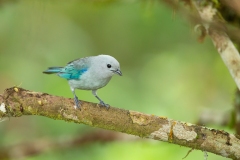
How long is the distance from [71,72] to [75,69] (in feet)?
0.14

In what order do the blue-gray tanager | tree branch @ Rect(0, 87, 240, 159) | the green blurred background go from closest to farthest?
tree branch @ Rect(0, 87, 240, 159) < the blue-gray tanager < the green blurred background

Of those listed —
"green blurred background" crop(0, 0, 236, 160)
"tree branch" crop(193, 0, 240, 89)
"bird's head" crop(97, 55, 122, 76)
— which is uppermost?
"tree branch" crop(193, 0, 240, 89)

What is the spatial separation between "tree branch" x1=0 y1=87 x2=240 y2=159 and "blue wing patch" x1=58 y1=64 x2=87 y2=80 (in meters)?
0.43

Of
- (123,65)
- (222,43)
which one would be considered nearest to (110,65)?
(222,43)

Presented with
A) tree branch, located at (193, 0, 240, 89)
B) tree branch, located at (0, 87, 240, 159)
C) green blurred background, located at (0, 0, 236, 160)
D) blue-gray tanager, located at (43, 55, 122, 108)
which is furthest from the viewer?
green blurred background, located at (0, 0, 236, 160)

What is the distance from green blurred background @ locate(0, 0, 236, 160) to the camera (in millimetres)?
6648

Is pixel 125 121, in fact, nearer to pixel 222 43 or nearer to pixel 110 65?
pixel 110 65

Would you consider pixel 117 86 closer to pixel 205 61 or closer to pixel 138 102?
pixel 138 102

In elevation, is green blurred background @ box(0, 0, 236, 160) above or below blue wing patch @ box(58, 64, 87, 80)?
below

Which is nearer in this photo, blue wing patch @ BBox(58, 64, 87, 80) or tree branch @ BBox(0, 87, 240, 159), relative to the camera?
tree branch @ BBox(0, 87, 240, 159)

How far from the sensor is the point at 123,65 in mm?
9070

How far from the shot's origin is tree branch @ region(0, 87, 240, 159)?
3.76 metres

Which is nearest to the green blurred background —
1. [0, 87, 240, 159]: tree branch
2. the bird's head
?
the bird's head

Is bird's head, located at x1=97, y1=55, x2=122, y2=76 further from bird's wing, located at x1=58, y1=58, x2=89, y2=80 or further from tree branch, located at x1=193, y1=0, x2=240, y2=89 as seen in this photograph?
tree branch, located at x1=193, y1=0, x2=240, y2=89
